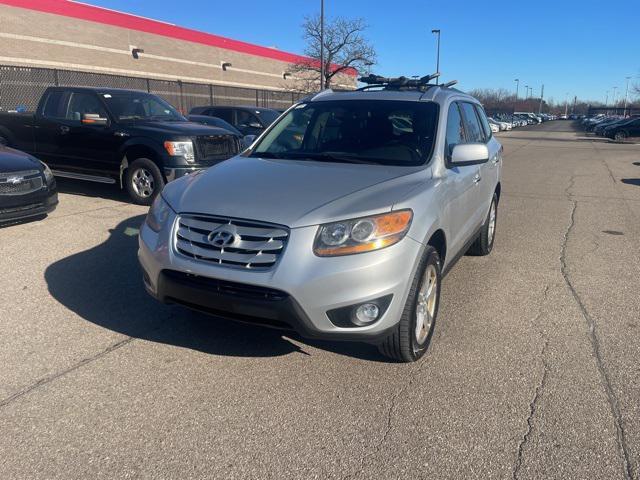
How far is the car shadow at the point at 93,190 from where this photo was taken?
29.6ft

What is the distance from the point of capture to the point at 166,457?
2.59 metres

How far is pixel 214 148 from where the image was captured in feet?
28.1

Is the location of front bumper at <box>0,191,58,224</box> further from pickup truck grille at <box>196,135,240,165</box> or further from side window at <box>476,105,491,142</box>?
side window at <box>476,105,491,142</box>

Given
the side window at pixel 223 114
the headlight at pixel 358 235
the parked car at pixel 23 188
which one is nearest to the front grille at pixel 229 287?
the headlight at pixel 358 235

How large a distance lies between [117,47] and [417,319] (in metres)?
43.5

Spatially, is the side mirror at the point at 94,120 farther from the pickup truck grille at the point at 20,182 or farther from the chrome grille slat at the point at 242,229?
the chrome grille slat at the point at 242,229

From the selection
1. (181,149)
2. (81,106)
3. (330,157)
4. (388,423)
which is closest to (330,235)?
(388,423)

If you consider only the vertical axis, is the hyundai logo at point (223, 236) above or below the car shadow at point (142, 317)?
above

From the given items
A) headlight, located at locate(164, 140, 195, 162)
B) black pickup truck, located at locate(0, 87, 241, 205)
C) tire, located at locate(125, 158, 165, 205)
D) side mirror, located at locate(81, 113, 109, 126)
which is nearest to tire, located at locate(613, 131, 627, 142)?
black pickup truck, located at locate(0, 87, 241, 205)

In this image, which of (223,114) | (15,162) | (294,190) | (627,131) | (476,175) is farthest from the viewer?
(627,131)

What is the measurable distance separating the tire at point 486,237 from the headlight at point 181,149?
4417mm

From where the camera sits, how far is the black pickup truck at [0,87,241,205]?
811 centimetres

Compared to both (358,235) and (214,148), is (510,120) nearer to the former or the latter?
(214,148)

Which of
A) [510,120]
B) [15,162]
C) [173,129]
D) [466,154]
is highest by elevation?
[510,120]
